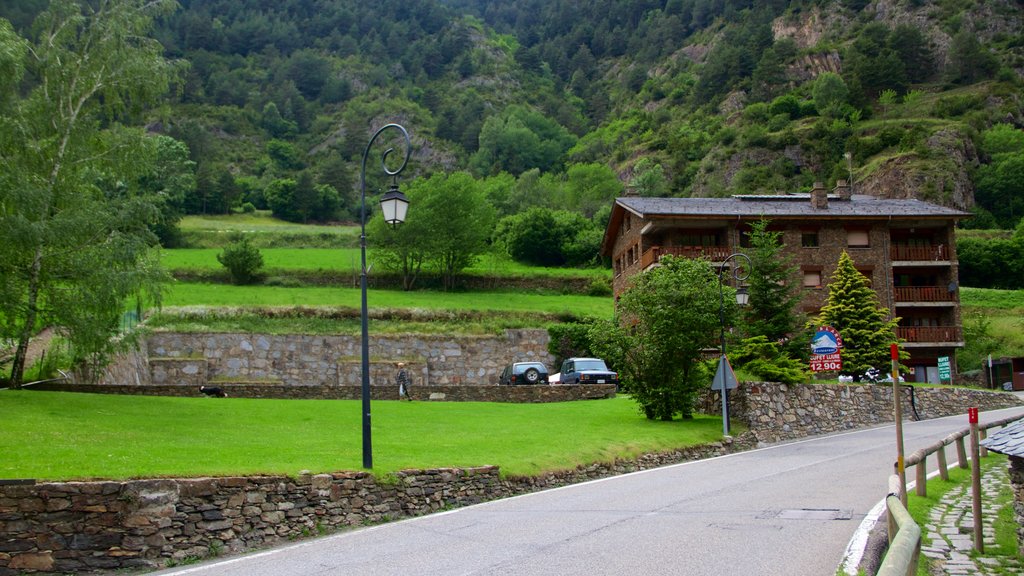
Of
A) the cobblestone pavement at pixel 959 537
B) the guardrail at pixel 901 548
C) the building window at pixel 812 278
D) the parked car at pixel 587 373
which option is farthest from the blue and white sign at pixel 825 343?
the guardrail at pixel 901 548

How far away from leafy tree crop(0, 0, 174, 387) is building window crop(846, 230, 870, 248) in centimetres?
4145

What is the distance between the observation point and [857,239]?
53.3 metres

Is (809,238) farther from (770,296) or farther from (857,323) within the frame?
(770,296)

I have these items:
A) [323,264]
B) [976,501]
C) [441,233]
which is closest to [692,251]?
[441,233]

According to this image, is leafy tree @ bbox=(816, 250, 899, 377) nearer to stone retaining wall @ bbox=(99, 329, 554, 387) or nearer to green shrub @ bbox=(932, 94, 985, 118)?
stone retaining wall @ bbox=(99, 329, 554, 387)

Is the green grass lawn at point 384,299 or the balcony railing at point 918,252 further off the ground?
the balcony railing at point 918,252

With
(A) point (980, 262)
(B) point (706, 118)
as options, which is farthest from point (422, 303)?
(B) point (706, 118)

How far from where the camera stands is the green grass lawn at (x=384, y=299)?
5184 cm

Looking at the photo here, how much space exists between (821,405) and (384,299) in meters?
31.9

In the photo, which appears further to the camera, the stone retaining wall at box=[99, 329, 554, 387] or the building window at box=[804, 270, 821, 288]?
the building window at box=[804, 270, 821, 288]

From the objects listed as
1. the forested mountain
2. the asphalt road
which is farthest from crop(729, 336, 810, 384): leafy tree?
the forested mountain

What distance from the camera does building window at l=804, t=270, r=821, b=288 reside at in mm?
52688

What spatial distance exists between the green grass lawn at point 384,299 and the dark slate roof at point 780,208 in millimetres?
7588

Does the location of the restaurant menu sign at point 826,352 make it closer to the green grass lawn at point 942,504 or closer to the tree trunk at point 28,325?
the green grass lawn at point 942,504
